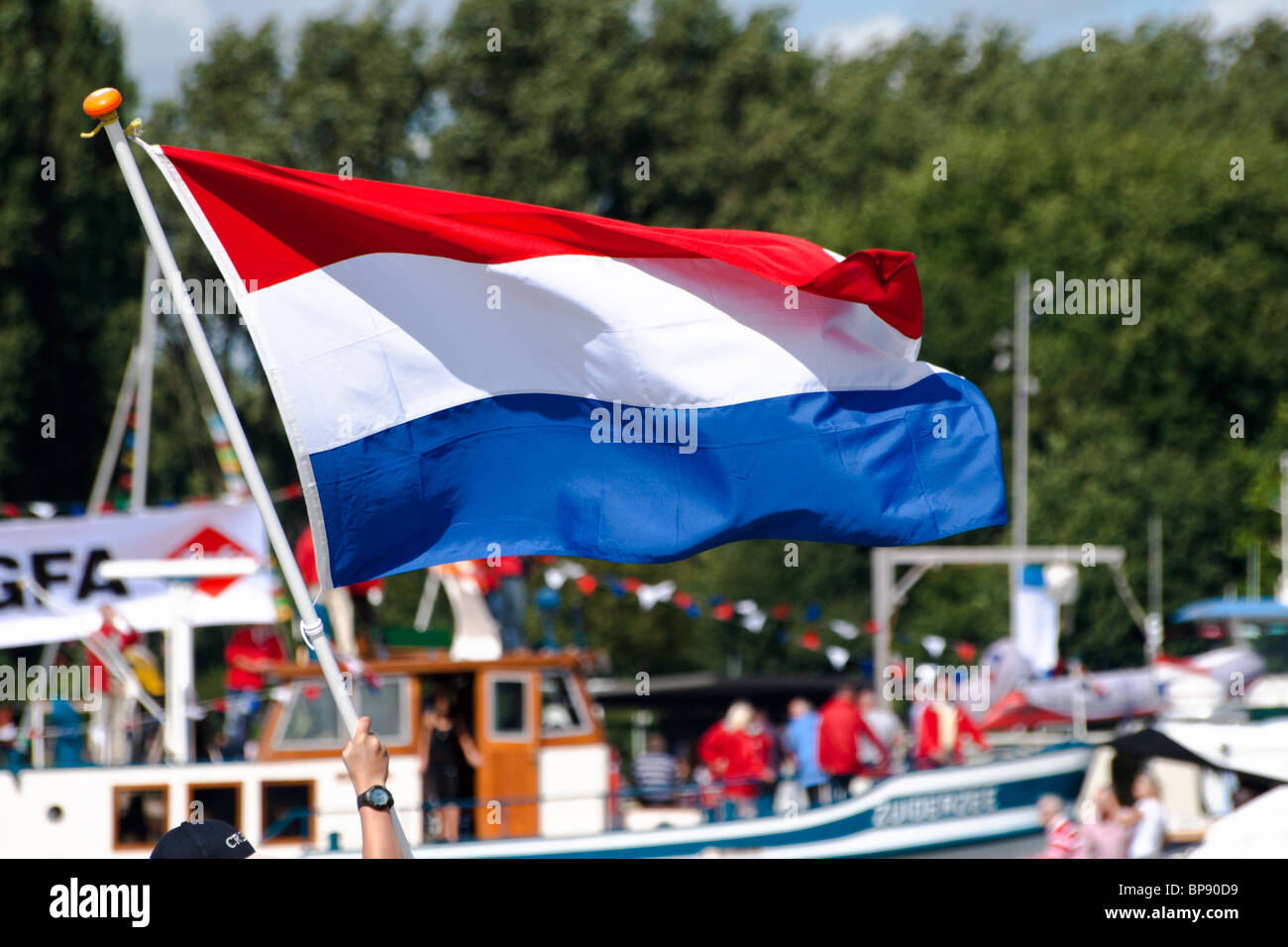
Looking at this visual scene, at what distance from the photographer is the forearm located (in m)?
3.76

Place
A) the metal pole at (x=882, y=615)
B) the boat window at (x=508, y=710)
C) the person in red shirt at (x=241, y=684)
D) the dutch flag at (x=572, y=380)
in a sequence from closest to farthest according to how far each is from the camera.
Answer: the dutch flag at (x=572, y=380)
the boat window at (x=508, y=710)
the person in red shirt at (x=241, y=684)
the metal pole at (x=882, y=615)

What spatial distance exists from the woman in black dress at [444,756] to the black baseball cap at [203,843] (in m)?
11.1

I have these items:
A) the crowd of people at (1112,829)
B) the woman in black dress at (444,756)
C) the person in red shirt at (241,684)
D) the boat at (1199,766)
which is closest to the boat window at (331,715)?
the woman in black dress at (444,756)

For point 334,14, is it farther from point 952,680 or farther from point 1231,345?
point 952,680

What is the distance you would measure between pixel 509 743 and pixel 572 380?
911 centimetres

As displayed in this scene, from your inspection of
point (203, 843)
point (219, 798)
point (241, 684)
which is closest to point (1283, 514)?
point (241, 684)

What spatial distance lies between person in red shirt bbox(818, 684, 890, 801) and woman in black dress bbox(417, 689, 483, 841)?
3894mm

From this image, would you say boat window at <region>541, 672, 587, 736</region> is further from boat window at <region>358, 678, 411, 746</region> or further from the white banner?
the white banner

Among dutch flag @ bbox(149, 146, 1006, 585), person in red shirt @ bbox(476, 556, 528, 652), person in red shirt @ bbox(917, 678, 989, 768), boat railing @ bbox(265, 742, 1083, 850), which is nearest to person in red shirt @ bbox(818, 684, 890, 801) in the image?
boat railing @ bbox(265, 742, 1083, 850)

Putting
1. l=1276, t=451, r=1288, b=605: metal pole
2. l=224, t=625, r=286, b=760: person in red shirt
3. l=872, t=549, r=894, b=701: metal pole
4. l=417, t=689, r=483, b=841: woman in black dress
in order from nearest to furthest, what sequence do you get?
l=417, t=689, r=483, b=841: woman in black dress → l=224, t=625, r=286, b=760: person in red shirt → l=872, t=549, r=894, b=701: metal pole → l=1276, t=451, r=1288, b=605: metal pole

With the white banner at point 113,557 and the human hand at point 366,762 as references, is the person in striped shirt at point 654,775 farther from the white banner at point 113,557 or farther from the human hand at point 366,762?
the human hand at point 366,762

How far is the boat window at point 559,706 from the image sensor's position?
1556 cm

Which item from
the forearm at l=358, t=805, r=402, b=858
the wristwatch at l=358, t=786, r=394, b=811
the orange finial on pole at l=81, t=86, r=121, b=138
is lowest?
the forearm at l=358, t=805, r=402, b=858

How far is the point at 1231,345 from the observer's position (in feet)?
132
